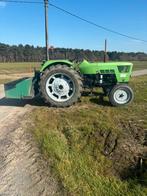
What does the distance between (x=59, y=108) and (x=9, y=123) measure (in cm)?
195

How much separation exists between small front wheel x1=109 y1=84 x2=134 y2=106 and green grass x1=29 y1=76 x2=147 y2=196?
0.24 metres

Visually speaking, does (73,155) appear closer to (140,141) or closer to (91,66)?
(140,141)

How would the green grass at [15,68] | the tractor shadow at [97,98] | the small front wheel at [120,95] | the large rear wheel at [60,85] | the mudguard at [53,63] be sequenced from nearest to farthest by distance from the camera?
the large rear wheel at [60,85] → the small front wheel at [120,95] → the mudguard at [53,63] → the tractor shadow at [97,98] → the green grass at [15,68]

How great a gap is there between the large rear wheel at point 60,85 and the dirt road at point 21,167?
2.03 meters

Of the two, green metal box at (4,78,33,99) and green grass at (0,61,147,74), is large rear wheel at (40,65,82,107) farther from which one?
green grass at (0,61,147,74)

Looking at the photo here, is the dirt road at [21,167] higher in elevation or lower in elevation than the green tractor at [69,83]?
lower

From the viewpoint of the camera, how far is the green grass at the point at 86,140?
454cm

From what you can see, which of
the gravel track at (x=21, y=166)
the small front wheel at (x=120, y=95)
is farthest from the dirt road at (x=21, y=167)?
the small front wheel at (x=120, y=95)

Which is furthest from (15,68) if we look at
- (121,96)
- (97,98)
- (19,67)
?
(121,96)

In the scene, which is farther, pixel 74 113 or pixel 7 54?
pixel 7 54

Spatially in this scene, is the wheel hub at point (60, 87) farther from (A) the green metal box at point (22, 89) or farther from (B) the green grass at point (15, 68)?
(B) the green grass at point (15, 68)

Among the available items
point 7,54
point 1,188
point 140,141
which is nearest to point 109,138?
point 140,141

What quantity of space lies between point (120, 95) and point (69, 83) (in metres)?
1.63

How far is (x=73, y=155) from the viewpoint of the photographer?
562 cm
